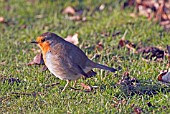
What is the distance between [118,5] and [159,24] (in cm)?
126

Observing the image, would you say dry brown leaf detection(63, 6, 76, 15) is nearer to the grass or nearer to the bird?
the grass

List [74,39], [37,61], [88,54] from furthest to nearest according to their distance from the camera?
[74,39] → [88,54] → [37,61]

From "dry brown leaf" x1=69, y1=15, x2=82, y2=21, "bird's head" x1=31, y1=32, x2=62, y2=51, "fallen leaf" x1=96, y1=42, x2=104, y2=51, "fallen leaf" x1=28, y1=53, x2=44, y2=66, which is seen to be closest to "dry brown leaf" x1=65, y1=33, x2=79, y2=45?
"fallen leaf" x1=96, y1=42, x2=104, y2=51

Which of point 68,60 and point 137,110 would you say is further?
point 68,60

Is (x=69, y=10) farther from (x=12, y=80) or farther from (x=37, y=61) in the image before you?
(x=12, y=80)

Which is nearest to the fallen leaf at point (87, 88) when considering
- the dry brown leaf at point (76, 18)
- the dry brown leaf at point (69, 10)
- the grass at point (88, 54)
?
the grass at point (88, 54)

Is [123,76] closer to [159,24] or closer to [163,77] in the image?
[163,77]

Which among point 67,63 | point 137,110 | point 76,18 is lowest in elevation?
point 137,110

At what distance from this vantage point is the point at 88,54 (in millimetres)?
7789

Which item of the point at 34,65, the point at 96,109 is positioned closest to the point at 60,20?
the point at 34,65

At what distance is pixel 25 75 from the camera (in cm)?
689

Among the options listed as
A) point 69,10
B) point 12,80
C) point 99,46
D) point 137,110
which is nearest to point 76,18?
point 69,10

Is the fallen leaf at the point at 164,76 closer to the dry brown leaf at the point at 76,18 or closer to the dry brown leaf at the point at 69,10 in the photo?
the dry brown leaf at the point at 76,18

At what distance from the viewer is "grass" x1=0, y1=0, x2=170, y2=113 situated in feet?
19.3
